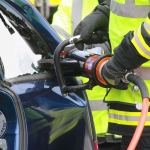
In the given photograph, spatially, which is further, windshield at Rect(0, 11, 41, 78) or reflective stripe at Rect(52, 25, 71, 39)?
reflective stripe at Rect(52, 25, 71, 39)

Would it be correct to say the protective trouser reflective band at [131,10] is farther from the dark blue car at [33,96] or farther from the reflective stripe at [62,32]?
the reflective stripe at [62,32]

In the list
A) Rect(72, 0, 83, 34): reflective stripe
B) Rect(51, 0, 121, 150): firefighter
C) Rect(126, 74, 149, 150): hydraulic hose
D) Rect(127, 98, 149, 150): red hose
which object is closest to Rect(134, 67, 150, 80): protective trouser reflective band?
Rect(126, 74, 149, 150): hydraulic hose

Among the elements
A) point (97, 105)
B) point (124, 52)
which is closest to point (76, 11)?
point (97, 105)

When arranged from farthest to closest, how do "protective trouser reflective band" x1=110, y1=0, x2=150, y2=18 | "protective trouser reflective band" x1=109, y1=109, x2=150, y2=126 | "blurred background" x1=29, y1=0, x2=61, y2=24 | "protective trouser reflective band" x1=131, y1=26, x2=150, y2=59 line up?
"blurred background" x1=29, y1=0, x2=61, y2=24
"protective trouser reflective band" x1=109, y1=109, x2=150, y2=126
"protective trouser reflective band" x1=110, y1=0, x2=150, y2=18
"protective trouser reflective band" x1=131, y1=26, x2=150, y2=59

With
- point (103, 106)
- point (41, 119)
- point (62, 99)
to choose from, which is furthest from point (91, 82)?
point (103, 106)

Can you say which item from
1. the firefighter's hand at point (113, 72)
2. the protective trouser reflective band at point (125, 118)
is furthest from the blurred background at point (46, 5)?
the firefighter's hand at point (113, 72)

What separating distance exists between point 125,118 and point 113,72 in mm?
431

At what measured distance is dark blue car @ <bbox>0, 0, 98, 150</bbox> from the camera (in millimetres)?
1871

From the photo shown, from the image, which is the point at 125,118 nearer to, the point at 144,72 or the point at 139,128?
the point at 144,72

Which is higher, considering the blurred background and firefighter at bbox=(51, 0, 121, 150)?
firefighter at bbox=(51, 0, 121, 150)

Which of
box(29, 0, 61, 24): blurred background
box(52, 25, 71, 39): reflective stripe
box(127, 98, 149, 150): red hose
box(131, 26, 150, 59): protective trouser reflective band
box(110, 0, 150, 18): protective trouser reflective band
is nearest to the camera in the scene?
box(127, 98, 149, 150): red hose

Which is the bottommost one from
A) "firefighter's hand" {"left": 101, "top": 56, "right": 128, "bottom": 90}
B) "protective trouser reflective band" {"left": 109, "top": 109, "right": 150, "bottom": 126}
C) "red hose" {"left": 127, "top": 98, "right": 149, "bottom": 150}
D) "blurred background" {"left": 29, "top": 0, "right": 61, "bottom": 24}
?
"blurred background" {"left": 29, "top": 0, "right": 61, "bottom": 24}

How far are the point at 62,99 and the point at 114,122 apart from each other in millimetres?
487

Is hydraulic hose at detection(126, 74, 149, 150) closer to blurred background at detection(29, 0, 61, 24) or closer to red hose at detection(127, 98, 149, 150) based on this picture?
red hose at detection(127, 98, 149, 150)
